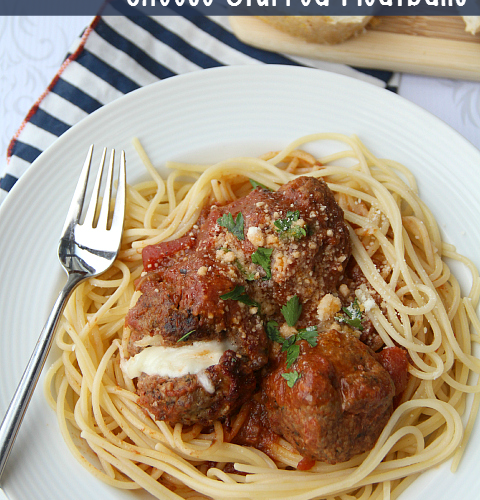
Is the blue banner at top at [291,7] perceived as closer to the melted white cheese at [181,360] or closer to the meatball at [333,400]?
the meatball at [333,400]

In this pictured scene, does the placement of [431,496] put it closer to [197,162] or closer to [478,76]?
[197,162]

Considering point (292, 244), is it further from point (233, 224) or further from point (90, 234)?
point (90, 234)

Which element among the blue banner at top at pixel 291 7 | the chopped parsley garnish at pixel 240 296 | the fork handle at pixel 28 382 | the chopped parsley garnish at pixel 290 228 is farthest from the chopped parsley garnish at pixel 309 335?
the blue banner at top at pixel 291 7

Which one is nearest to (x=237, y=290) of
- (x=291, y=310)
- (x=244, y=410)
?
(x=291, y=310)

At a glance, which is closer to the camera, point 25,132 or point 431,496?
point 431,496

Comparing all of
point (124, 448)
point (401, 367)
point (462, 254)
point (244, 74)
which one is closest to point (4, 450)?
point (124, 448)

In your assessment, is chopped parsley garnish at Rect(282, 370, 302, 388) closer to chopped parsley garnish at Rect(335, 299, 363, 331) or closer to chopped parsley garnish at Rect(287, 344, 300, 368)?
chopped parsley garnish at Rect(287, 344, 300, 368)
